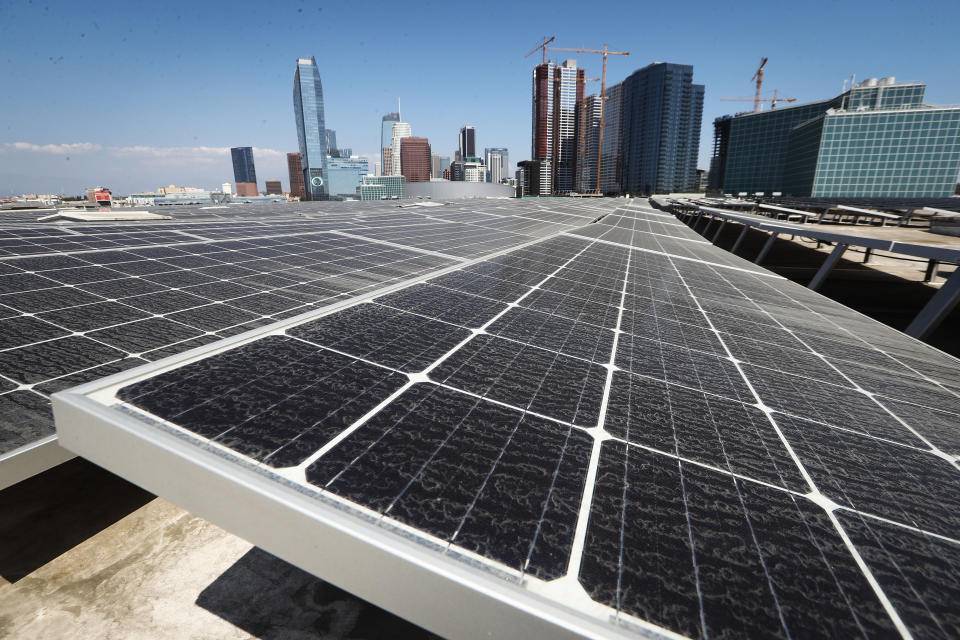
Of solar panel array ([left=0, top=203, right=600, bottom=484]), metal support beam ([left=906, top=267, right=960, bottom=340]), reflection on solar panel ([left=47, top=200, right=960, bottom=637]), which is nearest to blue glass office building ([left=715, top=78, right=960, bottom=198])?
metal support beam ([left=906, top=267, right=960, bottom=340])

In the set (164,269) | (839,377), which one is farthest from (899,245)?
(164,269)

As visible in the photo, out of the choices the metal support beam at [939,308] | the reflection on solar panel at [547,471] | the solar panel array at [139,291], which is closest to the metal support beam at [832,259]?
the metal support beam at [939,308]

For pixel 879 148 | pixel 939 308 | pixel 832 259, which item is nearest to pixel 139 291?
pixel 939 308

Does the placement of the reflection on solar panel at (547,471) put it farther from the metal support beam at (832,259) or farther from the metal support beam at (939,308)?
the metal support beam at (832,259)

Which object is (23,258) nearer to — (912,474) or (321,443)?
(321,443)

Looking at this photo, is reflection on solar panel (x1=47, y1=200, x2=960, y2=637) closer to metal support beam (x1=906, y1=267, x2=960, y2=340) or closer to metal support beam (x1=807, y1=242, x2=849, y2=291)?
metal support beam (x1=906, y1=267, x2=960, y2=340)
